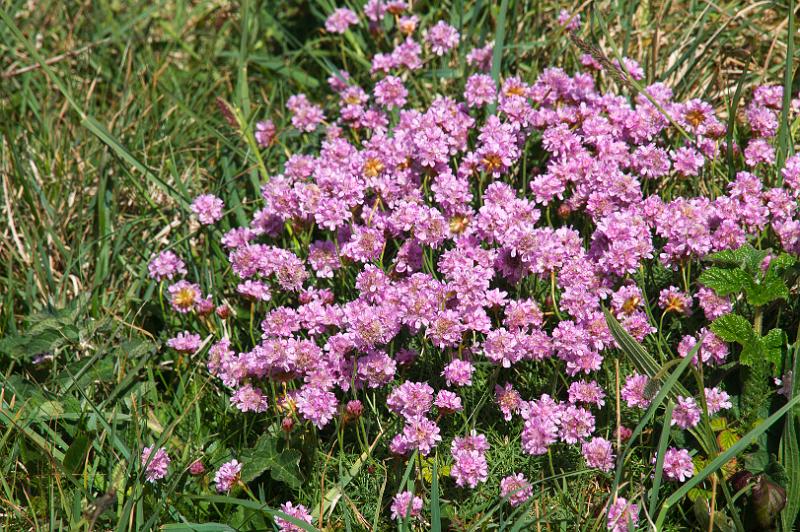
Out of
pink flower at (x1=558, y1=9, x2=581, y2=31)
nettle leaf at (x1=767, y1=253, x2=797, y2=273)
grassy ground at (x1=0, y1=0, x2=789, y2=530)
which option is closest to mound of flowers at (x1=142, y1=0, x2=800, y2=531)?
nettle leaf at (x1=767, y1=253, x2=797, y2=273)

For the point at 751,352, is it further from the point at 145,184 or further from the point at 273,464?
the point at 145,184

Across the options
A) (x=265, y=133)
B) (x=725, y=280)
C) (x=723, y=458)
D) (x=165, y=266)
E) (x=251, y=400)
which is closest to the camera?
(x=723, y=458)

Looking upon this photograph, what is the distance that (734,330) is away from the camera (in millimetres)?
2559

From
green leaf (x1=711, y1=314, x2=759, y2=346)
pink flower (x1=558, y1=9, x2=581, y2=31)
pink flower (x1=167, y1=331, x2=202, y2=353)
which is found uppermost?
pink flower (x1=558, y1=9, x2=581, y2=31)

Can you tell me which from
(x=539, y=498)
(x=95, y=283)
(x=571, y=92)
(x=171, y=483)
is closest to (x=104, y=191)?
(x=95, y=283)

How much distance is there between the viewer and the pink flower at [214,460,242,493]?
8.64 feet

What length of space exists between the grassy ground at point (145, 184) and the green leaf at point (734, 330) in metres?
0.64

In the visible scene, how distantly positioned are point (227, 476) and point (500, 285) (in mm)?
1163

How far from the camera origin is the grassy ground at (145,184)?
2.72 metres

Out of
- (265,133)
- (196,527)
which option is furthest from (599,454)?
(265,133)

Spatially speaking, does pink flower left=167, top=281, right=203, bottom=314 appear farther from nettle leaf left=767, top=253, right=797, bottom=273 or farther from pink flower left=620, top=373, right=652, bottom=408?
nettle leaf left=767, top=253, right=797, bottom=273

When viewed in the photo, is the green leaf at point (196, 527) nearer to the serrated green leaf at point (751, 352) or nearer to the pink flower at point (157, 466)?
the pink flower at point (157, 466)

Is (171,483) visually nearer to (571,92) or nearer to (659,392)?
(659,392)

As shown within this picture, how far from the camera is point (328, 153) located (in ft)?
10.8
